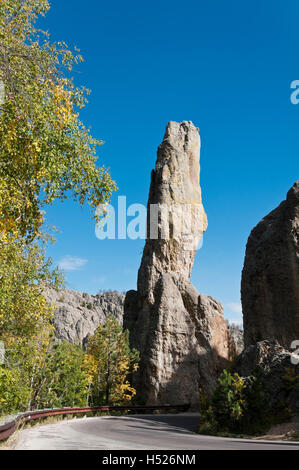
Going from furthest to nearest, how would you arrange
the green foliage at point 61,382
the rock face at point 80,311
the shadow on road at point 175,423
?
the rock face at point 80,311 < the green foliage at point 61,382 < the shadow on road at point 175,423

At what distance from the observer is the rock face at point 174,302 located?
44281 mm

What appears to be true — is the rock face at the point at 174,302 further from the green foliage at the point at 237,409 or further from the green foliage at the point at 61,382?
the green foliage at the point at 237,409

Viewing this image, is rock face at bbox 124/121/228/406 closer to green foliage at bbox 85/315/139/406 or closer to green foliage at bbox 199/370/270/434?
green foliage at bbox 85/315/139/406

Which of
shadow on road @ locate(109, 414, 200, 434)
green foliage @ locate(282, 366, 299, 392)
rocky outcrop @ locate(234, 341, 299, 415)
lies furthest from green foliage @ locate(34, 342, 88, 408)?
green foliage @ locate(282, 366, 299, 392)

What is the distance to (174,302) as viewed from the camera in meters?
48.4

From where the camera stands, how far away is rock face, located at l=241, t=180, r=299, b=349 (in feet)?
121

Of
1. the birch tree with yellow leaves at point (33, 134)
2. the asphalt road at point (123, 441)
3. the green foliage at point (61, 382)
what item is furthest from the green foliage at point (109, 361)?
the birch tree with yellow leaves at point (33, 134)

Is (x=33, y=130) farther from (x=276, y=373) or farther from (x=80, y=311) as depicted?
(x=80, y=311)

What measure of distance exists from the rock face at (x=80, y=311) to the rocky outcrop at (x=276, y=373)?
56.1m

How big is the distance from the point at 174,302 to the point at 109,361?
12855mm

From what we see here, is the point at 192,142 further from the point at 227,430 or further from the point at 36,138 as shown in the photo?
the point at 36,138

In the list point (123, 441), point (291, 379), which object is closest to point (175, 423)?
point (291, 379)

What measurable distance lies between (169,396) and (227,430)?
2866 cm

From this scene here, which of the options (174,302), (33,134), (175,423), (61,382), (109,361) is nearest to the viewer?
(33,134)
